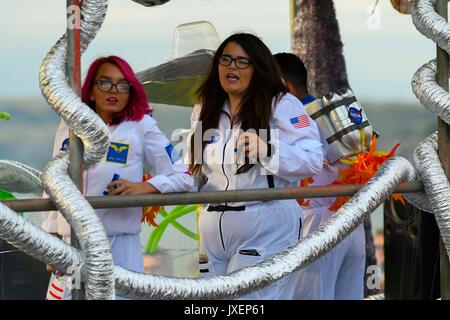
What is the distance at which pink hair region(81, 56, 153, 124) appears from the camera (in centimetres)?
385

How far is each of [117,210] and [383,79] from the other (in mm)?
2821

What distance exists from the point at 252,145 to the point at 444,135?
598 mm

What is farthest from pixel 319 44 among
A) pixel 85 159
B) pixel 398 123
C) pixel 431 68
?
pixel 85 159

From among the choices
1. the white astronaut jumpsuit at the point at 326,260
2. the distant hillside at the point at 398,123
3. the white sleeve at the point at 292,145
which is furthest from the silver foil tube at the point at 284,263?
the distant hillside at the point at 398,123

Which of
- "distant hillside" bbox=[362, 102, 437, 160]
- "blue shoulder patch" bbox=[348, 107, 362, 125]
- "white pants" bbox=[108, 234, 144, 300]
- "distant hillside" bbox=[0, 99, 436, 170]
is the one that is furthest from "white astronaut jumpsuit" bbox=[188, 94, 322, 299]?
"distant hillside" bbox=[362, 102, 437, 160]

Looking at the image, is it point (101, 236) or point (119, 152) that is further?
point (119, 152)

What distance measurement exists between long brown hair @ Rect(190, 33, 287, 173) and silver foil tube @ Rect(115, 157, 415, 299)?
1.66ft

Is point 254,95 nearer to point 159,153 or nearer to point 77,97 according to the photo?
point 159,153

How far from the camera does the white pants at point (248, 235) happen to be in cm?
399

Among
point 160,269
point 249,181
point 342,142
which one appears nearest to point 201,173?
point 249,181

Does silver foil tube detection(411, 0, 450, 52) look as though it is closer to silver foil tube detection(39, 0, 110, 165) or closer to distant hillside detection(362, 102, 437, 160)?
silver foil tube detection(39, 0, 110, 165)

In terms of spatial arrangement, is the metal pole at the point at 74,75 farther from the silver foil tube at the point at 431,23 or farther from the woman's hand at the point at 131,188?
the silver foil tube at the point at 431,23

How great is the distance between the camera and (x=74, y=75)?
3320mm

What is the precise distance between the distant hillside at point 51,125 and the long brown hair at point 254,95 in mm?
1643
